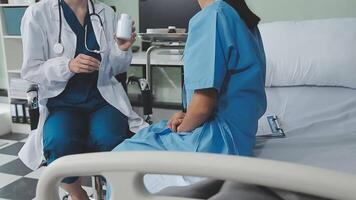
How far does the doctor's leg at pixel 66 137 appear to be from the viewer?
4.57 ft

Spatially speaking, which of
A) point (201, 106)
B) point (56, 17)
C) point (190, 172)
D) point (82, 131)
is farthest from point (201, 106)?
point (56, 17)

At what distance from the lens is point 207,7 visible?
3.20ft

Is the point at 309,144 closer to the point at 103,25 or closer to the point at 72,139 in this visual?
the point at 72,139

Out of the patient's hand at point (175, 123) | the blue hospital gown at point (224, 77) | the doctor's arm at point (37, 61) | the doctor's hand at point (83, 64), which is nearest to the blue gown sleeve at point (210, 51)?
the blue hospital gown at point (224, 77)

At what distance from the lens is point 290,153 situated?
3.83ft

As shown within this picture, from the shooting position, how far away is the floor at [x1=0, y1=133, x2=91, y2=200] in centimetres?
197

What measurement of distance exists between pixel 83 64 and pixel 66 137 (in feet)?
1.01

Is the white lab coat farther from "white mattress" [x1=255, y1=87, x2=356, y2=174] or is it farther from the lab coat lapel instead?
"white mattress" [x1=255, y1=87, x2=356, y2=174]

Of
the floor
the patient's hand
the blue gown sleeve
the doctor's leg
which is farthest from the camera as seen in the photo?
the floor

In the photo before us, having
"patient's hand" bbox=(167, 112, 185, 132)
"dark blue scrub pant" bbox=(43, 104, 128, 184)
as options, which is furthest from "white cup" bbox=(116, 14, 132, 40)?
"patient's hand" bbox=(167, 112, 185, 132)

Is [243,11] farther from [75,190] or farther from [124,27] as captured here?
[75,190]

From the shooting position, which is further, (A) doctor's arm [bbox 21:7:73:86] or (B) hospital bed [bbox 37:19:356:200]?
(A) doctor's arm [bbox 21:7:73:86]

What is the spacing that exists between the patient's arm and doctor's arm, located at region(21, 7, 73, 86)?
0.71 m

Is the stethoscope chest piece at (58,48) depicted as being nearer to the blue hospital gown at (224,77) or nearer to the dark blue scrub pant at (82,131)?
the dark blue scrub pant at (82,131)
